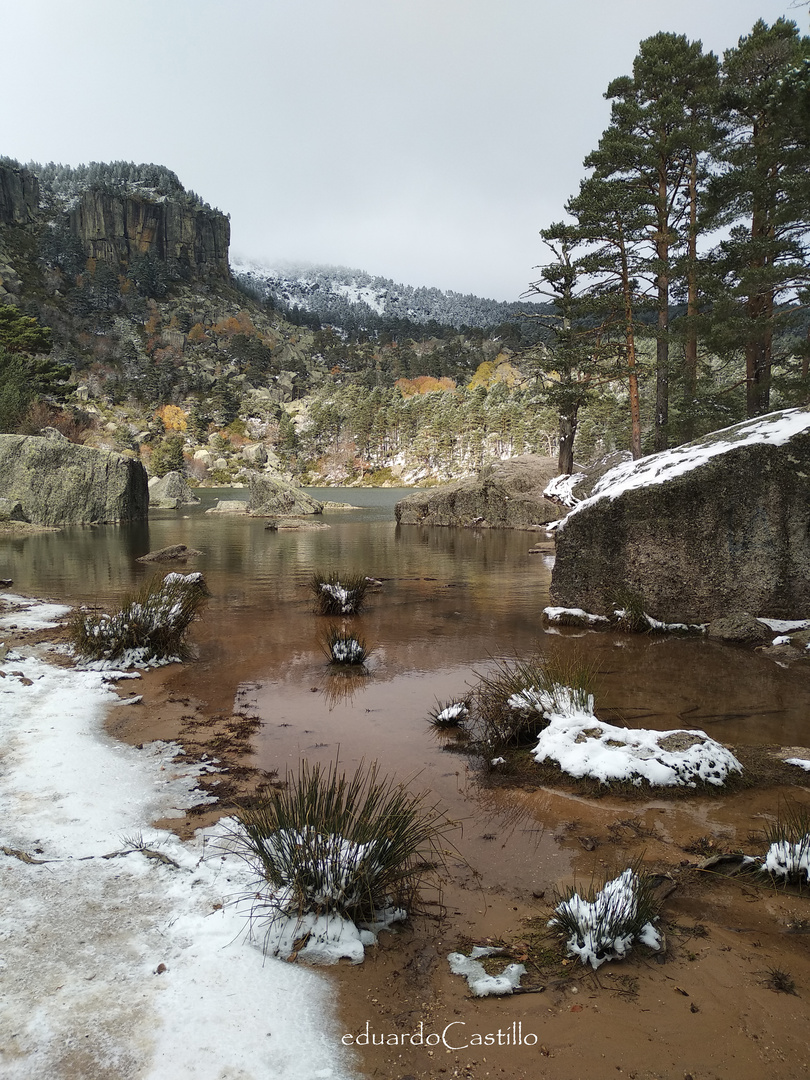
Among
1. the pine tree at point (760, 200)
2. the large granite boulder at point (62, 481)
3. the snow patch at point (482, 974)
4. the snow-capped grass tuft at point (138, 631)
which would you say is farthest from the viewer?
the large granite boulder at point (62, 481)

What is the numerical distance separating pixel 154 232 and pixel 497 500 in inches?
6901

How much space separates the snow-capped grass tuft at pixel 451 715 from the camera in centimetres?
564

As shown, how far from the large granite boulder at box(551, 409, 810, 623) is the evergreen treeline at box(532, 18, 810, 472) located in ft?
19.1

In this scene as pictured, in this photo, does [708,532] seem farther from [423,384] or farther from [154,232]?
[154,232]

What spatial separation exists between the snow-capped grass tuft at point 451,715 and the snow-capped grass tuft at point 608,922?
2.81 meters

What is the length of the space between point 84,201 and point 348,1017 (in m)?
194

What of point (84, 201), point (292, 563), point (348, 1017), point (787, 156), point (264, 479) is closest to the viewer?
point (348, 1017)

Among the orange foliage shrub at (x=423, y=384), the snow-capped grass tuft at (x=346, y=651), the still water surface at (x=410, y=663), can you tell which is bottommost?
the still water surface at (x=410, y=663)

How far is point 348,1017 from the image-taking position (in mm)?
2324

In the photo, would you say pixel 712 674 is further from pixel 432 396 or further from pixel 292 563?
pixel 432 396

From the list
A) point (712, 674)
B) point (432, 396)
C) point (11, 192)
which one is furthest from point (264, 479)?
point (11, 192)

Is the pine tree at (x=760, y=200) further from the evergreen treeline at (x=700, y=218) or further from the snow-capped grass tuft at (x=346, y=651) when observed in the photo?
the snow-capped grass tuft at (x=346, y=651)

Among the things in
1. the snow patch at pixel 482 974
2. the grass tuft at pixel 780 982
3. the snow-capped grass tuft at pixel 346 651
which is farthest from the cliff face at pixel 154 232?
the grass tuft at pixel 780 982

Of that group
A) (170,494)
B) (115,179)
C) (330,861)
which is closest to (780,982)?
(330,861)
